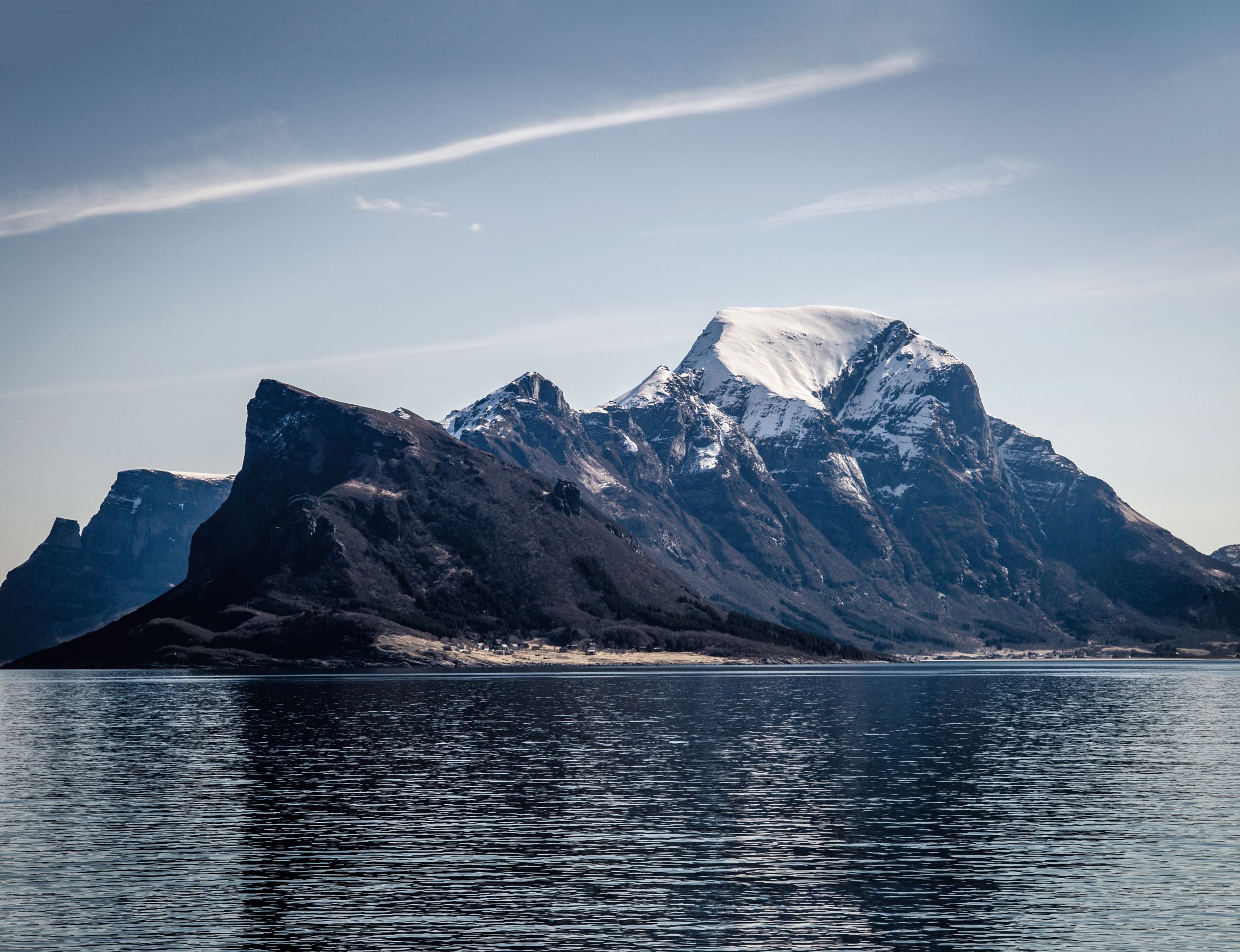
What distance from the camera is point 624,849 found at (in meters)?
85.9

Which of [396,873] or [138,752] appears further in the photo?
[138,752]

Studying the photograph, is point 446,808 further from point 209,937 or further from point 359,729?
point 359,729

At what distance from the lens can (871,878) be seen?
76.4 metres

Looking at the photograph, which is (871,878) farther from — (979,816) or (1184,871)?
(979,816)

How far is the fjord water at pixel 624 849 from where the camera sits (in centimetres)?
6378

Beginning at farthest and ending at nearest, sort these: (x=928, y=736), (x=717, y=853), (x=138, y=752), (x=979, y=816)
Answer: (x=928, y=736)
(x=138, y=752)
(x=979, y=816)
(x=717, y=853)

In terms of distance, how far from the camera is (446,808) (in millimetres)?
104625

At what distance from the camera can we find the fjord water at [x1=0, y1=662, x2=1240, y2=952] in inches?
2511

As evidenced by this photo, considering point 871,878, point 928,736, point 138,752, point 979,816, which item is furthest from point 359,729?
point 871,878

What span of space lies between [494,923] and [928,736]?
12039 centimetres

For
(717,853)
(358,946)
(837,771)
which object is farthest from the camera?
(837,771)

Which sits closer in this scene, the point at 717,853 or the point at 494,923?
the point at 494,923

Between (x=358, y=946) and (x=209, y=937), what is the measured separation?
8.04 meters

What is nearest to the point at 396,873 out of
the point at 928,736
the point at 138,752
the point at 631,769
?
the point at 631,769
